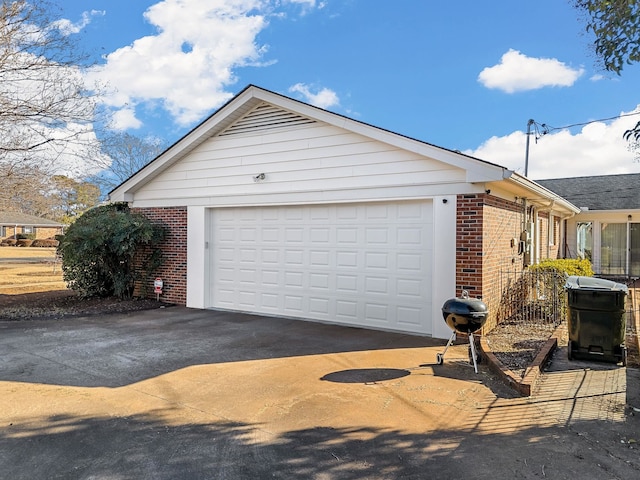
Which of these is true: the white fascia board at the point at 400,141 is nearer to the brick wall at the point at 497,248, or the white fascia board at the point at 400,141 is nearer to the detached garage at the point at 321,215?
the detached garage at the point at 321,215

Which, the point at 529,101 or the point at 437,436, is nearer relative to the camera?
the point at 437,436

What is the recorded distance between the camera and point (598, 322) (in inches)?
238

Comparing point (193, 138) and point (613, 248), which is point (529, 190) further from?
point (613, 248)

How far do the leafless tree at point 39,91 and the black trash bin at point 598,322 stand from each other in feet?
40.9

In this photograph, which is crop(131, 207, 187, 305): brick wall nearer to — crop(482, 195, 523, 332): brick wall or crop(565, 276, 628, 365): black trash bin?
crop(482, 195, 523, 332): brick wall

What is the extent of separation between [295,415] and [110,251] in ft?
26.7

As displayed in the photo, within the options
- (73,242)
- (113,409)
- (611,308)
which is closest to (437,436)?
(113,409)

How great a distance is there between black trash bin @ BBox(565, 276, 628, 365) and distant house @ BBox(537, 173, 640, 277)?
12.9 meters

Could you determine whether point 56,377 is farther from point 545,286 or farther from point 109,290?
point 545,286

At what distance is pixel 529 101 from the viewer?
20.4m

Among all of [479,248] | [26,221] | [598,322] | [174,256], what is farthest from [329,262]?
[26,221]

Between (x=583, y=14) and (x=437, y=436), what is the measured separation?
430 cm

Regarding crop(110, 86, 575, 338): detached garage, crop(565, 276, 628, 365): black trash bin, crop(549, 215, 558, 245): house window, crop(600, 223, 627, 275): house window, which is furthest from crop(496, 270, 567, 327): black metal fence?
crop(600, 223, 627, 275): house window

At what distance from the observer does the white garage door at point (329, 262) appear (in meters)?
7.87
